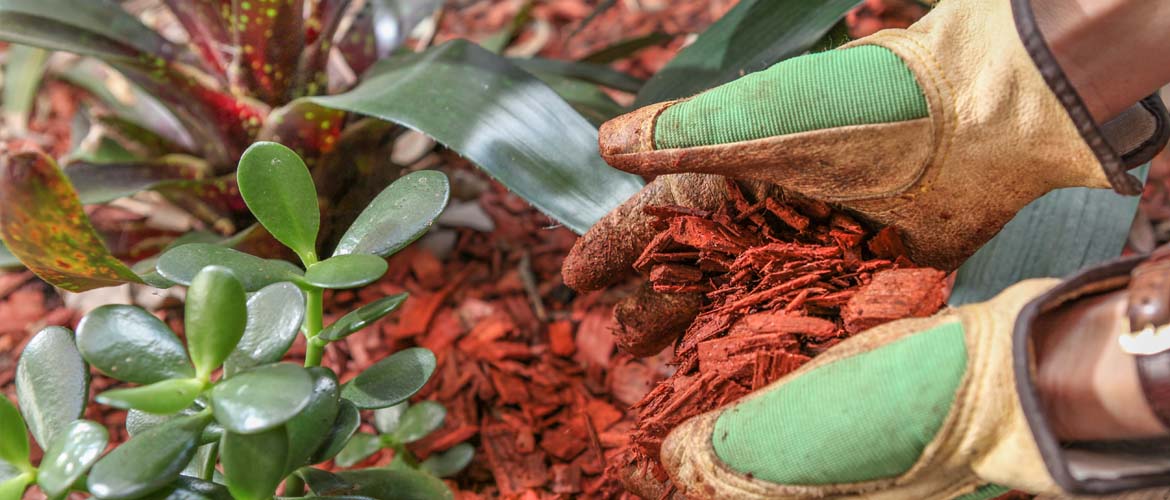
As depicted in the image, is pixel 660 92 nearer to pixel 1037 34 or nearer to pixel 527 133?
pixel 527 133

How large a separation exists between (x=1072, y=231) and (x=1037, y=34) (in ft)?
1.99

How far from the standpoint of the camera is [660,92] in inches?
47.1

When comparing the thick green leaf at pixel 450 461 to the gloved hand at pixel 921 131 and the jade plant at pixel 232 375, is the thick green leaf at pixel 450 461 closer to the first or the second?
the jade plant at pixel 232 375

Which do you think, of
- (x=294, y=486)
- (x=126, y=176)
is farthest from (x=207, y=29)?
(x=294, y=486)

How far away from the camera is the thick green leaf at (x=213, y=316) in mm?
624

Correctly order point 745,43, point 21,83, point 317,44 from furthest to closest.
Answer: point 21,83 < point 317,44 < point 745,43

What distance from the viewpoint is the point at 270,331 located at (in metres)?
0.68

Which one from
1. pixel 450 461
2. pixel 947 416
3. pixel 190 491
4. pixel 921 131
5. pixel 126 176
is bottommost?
pixel 450 461

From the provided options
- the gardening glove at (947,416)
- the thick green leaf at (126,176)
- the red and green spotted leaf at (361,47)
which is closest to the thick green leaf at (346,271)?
the gardening glove at (947,416)

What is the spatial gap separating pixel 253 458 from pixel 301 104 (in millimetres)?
678

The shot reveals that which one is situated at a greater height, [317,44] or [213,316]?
[213,316]

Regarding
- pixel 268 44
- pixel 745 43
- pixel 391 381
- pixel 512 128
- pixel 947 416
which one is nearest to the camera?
pixel 947 416

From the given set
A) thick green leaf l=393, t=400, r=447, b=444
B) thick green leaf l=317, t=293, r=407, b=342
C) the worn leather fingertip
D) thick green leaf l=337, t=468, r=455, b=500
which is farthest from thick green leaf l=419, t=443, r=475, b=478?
the worn leather fingertip

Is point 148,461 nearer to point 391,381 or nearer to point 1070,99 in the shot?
point 391,381
